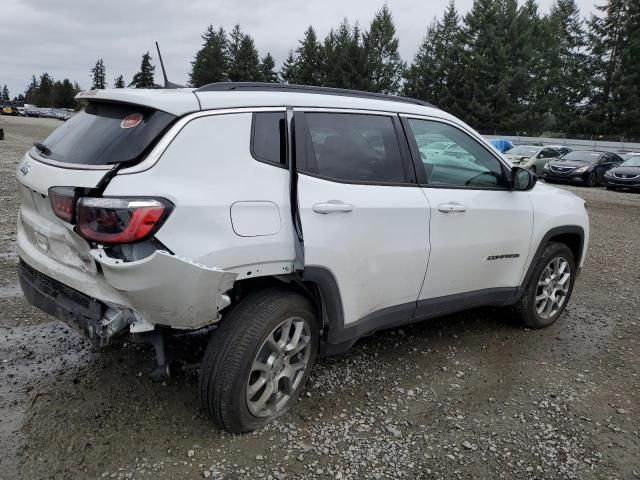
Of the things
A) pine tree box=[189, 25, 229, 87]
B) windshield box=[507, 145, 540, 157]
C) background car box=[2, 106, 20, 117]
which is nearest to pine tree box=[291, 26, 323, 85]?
pine tree box=[189, 25, 229, 87]

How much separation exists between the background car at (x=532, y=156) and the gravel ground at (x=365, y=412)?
19295 millimetres

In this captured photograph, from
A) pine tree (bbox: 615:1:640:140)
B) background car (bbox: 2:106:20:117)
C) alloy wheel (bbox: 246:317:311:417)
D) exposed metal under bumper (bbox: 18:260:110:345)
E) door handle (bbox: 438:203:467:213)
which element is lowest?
background car (bbox: 2:106:20:117)

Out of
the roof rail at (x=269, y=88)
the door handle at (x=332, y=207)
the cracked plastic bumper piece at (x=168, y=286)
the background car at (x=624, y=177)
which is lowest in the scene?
the background car at (x=624, y=177)

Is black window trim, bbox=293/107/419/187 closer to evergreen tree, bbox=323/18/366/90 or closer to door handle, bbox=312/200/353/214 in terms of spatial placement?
door handle, bbox=312/200/353/214

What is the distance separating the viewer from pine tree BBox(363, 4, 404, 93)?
70938 mm

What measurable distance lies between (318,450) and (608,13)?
64.8m

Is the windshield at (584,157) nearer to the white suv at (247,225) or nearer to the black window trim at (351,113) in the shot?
the white suv at (247,225)

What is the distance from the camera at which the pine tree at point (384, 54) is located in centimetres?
7094

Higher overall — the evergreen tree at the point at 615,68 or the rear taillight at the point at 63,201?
the evergreen tree at the point at 615,68

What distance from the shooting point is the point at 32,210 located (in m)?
3.06

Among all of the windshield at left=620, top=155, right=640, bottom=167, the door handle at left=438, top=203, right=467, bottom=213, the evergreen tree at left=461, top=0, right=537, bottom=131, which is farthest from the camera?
the evergreen tree at left=461, top=0, right=537, bottom=131

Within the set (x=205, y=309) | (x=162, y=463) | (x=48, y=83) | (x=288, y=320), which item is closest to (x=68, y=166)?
(x=205, y=309)

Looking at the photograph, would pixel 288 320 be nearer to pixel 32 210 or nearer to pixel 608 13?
pixel 32 210

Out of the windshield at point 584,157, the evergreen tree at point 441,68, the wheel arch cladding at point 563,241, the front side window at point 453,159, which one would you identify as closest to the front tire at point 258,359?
the front side window at point 453,159
